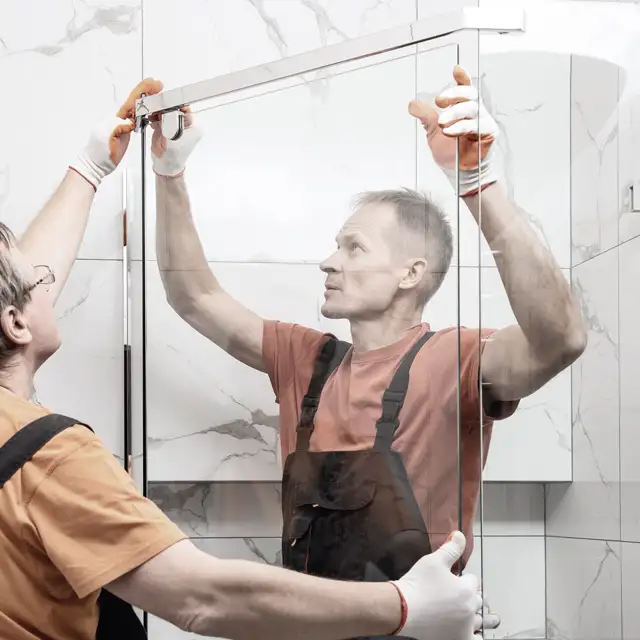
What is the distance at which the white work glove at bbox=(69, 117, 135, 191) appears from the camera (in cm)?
171

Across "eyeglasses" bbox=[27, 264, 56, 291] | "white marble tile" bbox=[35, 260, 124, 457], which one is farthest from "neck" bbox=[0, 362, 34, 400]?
"white marble tile" bbox=[35, 260, 124, 457]

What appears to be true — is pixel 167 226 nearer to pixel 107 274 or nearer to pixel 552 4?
pixel 107 274

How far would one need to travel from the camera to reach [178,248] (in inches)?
62.6

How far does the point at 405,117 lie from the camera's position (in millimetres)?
1356

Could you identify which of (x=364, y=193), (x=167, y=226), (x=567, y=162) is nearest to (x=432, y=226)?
(x=364, y=193)

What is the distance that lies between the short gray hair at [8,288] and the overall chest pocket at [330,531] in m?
0.45

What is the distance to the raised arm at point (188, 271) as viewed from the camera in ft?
4.88

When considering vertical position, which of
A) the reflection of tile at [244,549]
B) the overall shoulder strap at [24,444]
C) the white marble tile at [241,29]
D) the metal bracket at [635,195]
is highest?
the white marble tile at [241,29]

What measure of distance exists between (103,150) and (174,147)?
193 mm

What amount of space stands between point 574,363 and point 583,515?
10.3 inches

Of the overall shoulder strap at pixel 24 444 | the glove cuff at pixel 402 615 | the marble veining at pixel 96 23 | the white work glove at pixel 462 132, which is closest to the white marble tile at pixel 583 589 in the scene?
the glove cuff at pixel 402 615

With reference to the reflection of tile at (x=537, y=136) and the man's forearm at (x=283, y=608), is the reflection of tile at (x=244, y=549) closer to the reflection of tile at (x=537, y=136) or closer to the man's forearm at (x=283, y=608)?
the man's forearm at (x=283, y=608)

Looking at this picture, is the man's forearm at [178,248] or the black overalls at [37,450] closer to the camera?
the black overalls at [37,450]

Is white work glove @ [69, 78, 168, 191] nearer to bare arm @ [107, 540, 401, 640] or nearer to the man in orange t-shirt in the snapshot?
the man in orange t-shirt
